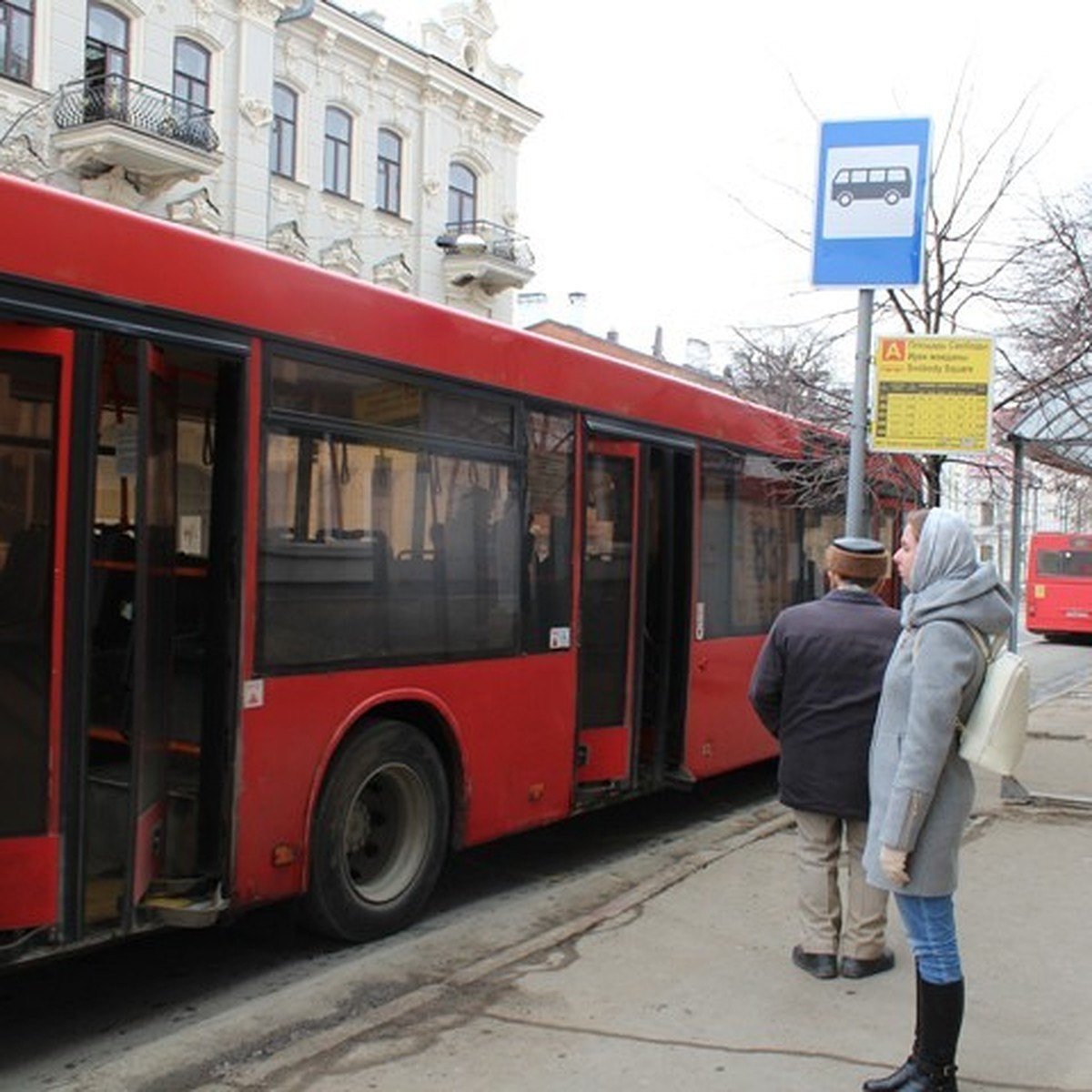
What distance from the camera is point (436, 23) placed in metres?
29.8

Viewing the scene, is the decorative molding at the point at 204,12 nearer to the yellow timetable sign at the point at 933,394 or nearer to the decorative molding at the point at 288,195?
the decorative molding at the point at 288,195

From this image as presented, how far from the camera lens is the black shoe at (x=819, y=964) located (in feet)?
15.4

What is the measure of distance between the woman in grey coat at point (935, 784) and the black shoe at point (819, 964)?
103 centimetres

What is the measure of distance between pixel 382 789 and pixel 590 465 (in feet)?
7.35

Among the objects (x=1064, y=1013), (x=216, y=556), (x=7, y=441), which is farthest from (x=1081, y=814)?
(x=7, y=441)

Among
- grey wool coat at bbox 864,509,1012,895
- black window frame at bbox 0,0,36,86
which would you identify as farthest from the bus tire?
black window frame at bbox 0,0,36,86

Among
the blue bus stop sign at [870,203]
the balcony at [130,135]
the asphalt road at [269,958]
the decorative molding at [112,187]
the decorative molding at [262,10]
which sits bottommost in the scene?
the asphalt road at [269,958]

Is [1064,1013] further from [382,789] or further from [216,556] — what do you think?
[216,556]

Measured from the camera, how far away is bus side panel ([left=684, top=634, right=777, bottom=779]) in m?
7.86

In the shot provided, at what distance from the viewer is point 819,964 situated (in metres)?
4.70

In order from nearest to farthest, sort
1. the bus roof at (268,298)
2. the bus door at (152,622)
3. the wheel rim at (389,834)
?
the bus roof at (268,298)
the bus door at (152,622)
the wheel rim at (389,834)

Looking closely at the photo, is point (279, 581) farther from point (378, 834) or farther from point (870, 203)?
point (870, 203)

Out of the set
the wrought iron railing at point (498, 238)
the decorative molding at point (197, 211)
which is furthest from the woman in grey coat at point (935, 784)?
the wrought iron railing at point (498, 238)

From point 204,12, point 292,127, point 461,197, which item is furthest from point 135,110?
point 461,197
